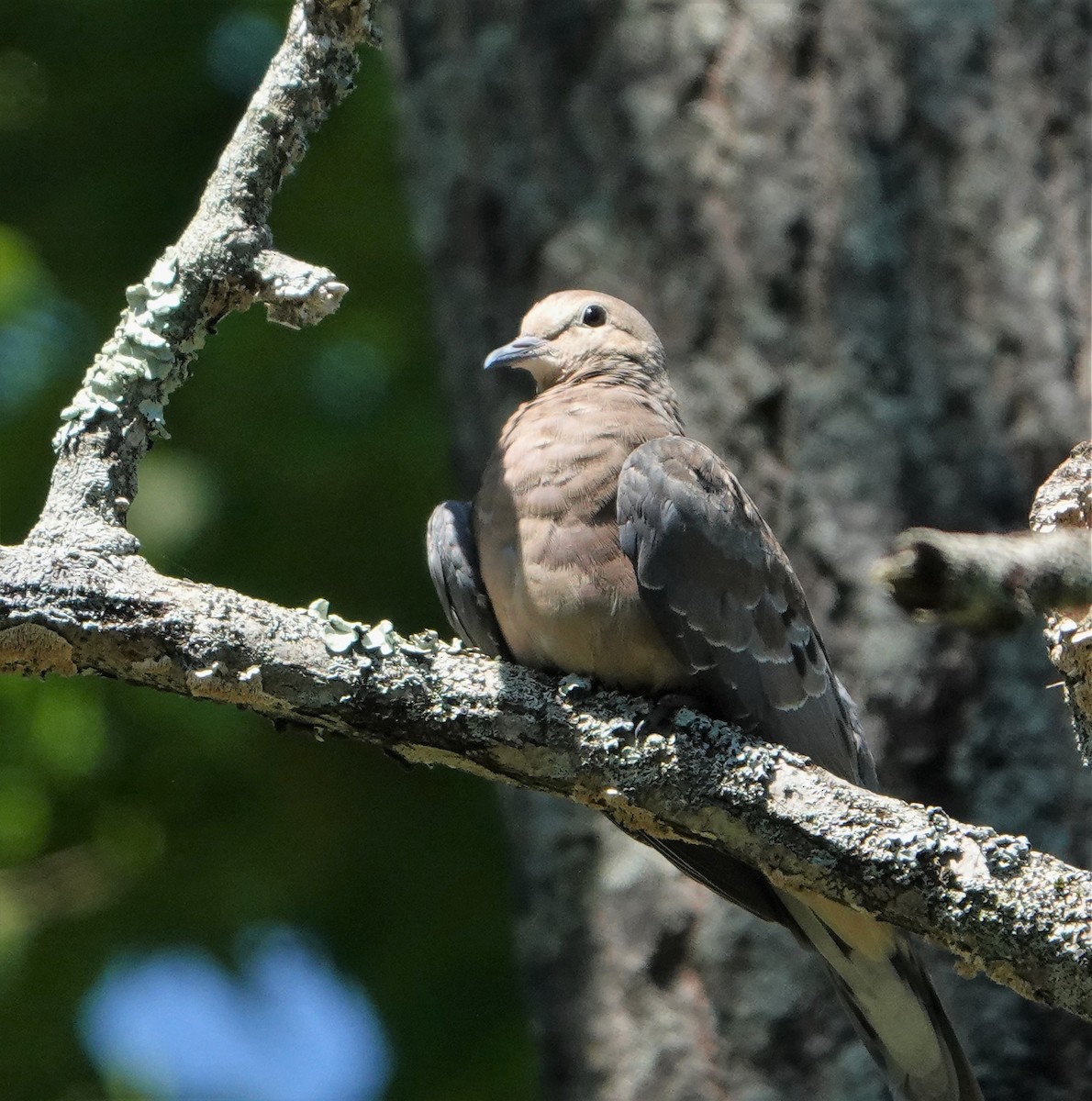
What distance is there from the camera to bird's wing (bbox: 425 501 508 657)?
10.9 ft

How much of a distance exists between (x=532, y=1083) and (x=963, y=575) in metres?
3.31

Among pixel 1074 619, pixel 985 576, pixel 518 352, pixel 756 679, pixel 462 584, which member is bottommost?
pixel 985 576

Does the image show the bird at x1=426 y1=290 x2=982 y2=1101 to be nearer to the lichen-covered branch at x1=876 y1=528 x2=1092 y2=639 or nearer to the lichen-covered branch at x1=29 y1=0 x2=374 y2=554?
the lichen-covered branch at x1=29 y1=0 x2=374 y2=554

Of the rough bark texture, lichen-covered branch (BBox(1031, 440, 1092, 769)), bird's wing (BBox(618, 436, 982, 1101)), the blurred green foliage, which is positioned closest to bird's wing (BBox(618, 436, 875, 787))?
bird's wing (BBox(618, 436, 982, 1101))

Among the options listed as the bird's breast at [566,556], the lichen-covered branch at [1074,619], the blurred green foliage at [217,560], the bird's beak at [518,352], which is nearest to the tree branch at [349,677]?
the lichen-covered branch at [1074,619]

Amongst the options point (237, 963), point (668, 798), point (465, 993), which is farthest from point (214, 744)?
point (668, 798)

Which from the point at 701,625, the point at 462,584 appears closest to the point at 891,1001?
the point at 701,625

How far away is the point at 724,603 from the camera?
3.04m

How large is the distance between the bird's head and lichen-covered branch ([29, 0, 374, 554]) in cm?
119

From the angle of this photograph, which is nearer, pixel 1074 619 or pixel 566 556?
pixel 1074 619

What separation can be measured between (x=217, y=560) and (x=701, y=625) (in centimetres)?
207

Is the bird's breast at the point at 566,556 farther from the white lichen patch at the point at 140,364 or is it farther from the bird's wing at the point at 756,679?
the white lichen patch at the point at 140,364

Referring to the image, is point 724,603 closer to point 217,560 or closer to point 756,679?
point 756,679

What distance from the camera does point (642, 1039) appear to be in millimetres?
3180
